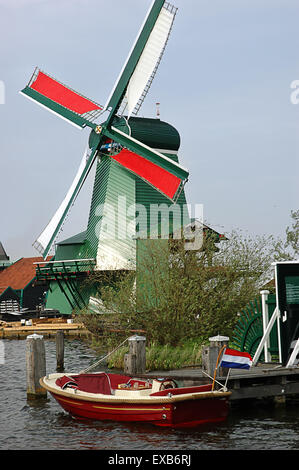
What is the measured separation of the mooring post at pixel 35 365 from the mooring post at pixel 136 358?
2.34 metres

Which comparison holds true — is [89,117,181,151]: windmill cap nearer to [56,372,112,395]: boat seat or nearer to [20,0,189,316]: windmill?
[20,0,189,316]: windmill

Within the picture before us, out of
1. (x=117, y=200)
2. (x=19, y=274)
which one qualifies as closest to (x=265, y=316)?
(x=117, y=200)

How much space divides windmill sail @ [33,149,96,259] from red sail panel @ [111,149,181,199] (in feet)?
7.58

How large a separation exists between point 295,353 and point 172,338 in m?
5.49

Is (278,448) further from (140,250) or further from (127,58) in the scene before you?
(127,58)

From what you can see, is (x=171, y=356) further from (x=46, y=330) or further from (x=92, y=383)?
(x=46, y=330)

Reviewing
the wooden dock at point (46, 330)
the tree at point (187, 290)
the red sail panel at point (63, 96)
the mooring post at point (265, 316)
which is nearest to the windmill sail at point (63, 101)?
the red sail panel at point (63, 96)

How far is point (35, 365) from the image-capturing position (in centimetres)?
1875

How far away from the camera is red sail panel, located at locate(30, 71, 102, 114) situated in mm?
42500

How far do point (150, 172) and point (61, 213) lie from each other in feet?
21.6

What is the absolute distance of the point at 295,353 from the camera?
18.1 meters

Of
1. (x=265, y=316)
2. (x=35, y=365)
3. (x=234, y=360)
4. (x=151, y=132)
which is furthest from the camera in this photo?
(x=151, y=132)

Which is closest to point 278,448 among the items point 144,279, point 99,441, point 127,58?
point 99,441

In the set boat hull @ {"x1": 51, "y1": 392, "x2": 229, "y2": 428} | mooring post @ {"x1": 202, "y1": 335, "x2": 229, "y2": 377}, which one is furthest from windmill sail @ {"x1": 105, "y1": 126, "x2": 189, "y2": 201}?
boat hull @ {"x1": 51, "y1": 392, "x2": 229, "y2": 428}
